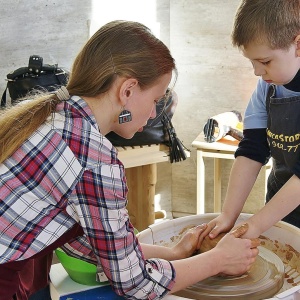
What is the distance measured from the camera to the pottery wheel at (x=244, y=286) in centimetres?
143

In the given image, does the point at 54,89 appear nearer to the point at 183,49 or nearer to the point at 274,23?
the point at 183,49

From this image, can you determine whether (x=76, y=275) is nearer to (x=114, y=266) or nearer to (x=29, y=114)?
(x=114, y=266)

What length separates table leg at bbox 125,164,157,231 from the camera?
9.43 feet

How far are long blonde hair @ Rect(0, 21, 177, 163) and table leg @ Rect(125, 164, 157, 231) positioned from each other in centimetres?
157

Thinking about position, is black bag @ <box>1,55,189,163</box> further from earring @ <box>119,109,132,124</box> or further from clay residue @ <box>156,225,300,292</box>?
earring @ <box>119,109,132,124</box>

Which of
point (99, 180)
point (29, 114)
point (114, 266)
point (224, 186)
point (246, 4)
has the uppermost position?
point (246, 4)

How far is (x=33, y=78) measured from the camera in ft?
8.84

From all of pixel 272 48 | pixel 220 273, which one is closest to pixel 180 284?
pixel 220 273

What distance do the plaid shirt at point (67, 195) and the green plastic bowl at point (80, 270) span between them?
11cm

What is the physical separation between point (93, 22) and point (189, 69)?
64 cm

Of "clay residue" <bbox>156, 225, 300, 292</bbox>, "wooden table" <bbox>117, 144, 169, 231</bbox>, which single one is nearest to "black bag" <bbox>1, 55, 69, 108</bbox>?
"wooden table" <bbox>117, 144, 169, 231</bbox>

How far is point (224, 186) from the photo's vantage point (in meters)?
3.42

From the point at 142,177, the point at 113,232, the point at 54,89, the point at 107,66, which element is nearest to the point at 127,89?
the point at 107,66

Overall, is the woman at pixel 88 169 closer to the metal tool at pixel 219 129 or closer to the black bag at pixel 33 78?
the black bag at pixel 33 78
